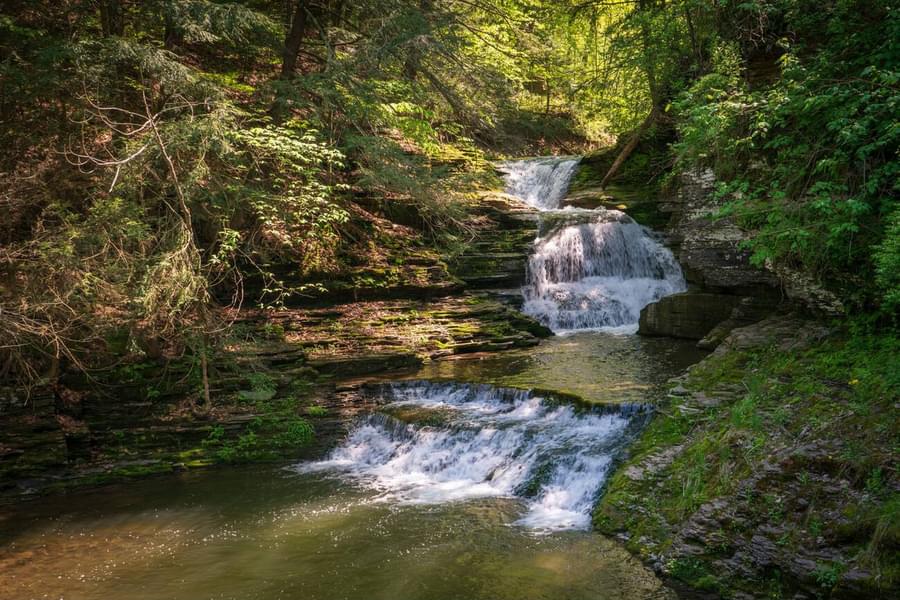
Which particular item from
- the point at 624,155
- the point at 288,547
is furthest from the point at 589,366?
the point at 624,155

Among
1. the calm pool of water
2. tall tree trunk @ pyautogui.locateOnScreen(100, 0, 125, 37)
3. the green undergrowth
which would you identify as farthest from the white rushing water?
tall tree trunk @ pyautogui.locateOnScreen(100, 0, 125, 37)

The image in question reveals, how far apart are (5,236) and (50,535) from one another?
4.84 meters

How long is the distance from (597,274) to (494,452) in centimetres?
786

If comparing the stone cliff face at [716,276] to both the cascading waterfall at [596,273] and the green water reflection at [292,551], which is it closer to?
the cascading waterfall at [596,273]

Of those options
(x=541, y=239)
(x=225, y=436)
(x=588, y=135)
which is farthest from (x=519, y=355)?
(x=588, y=135)

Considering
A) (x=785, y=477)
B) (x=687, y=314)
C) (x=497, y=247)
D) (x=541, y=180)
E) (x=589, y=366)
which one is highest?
(x=541, y=180)

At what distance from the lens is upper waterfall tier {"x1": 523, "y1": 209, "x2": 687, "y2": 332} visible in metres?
14.1

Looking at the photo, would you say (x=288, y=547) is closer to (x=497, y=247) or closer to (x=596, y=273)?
(x=497, y=247)

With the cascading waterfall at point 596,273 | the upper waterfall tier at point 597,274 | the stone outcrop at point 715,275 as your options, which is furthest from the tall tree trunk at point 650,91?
the stone outcrop at point 715,275

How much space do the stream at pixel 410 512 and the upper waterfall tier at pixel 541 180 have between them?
7.89m

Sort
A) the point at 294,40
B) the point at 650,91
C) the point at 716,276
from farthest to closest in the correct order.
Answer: the point at 650,91, the point at 294,40, the point at 716,276

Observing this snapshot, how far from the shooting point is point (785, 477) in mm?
5160

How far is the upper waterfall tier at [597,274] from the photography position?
14.1 meters

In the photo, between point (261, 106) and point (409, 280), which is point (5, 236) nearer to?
point (261, 106)
